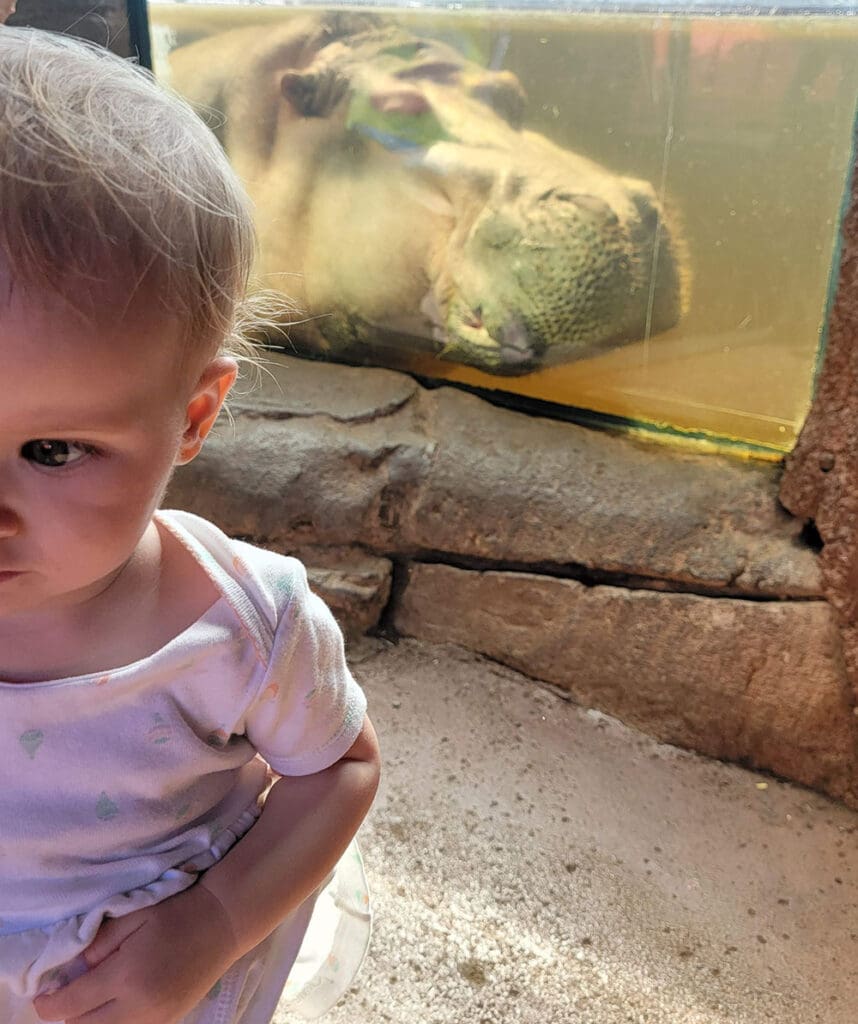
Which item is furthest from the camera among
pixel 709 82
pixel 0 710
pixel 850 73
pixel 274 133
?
pixel 274 133

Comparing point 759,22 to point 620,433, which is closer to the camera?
point 759,22

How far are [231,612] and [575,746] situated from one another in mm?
920

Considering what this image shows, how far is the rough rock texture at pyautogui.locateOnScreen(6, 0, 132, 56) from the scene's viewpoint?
1.50 metres

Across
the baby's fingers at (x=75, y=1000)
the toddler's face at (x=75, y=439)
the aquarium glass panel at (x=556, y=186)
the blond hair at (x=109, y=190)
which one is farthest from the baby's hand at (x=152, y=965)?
the aquarium glass panel at (x=556, y=186)

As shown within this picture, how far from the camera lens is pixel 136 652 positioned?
629mm

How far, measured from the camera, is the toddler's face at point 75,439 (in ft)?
1.56

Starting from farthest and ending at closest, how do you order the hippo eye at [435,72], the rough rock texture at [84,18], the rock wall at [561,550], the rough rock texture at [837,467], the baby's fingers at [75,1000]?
the hippo eye at [435,72] → the rough rock texture at [84,18] → the rock wall at [561,550] → the rough rock texture at [837,467] → the baby's fingers at [75,1000]

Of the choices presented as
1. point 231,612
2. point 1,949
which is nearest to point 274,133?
point 231,612

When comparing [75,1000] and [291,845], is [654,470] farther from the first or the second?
[75,1000]

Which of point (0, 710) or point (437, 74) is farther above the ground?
point (437, 74)

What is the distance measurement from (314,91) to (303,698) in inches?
55.5

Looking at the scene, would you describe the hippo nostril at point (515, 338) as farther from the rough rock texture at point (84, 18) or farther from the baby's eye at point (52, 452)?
the baby's eye at point (52, 452)

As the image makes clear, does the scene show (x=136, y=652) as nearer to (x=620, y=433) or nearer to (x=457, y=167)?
(x=620, y=433)

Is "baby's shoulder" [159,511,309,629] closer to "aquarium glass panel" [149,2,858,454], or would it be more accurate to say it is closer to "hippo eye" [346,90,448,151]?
"aquarium glass panel" [149,2,858,454]
